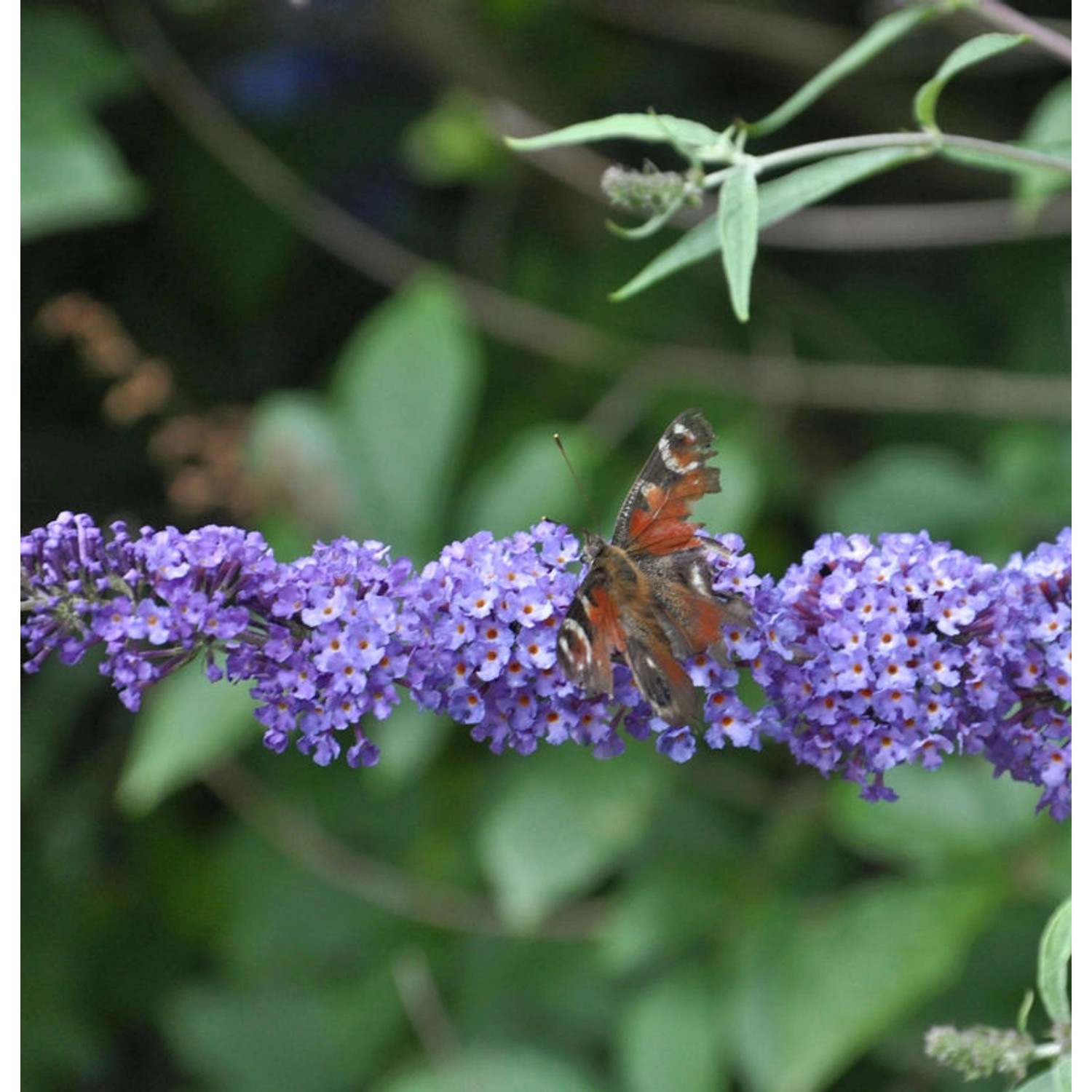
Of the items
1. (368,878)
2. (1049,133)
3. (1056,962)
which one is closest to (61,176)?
(368,878)

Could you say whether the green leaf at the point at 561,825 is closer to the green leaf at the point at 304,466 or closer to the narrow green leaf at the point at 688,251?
the green leaf at the point at 304,466

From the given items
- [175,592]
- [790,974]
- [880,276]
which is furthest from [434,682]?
[880,276]

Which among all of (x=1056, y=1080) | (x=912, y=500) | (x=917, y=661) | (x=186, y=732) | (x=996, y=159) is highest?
(x=912, y=500)

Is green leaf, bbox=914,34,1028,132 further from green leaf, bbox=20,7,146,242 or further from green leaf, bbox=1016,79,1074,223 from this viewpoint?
green leaf, bbox=20,7,146,242

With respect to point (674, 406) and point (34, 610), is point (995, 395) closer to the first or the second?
point (674, 406)

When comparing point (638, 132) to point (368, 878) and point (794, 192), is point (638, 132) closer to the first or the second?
point (794, 192)

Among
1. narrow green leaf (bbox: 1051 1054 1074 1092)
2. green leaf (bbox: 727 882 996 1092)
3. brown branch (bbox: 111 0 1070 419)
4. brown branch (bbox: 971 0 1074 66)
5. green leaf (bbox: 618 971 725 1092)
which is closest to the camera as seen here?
narrow green leaf (bbox: 1051 1054 1074 1092)

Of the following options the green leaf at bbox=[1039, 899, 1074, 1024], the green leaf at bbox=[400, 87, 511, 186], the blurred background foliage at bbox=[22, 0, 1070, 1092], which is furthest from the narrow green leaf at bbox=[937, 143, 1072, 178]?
the green leaf at bbox=[400, 87, 511, 186]
